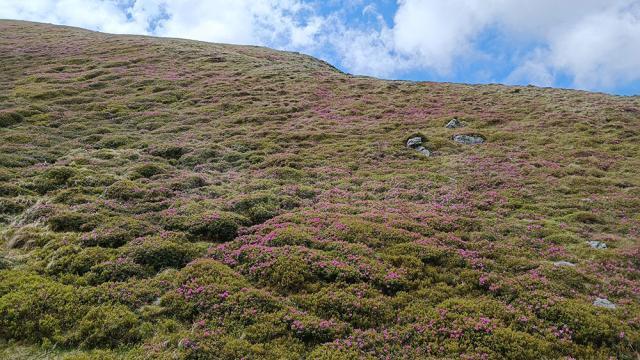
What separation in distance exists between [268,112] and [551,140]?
31.8m

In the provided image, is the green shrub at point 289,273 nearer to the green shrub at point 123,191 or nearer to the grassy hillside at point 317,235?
the grassy hillside at point 317,235

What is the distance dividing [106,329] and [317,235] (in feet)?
32.7

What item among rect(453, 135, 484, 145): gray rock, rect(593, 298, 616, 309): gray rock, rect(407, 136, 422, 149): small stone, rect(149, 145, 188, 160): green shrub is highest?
rect(453, 135, 484, 145): gray rock

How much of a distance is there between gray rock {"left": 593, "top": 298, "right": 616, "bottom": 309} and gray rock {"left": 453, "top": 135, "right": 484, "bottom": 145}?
87.2 feet

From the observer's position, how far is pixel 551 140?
40.9 metres

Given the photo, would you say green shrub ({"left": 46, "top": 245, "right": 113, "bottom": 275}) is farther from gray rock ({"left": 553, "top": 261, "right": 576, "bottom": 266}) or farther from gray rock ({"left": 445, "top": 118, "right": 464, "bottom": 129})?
gray rock ({"left": 445, "top": 118, "right": 464, "bottom": 129})

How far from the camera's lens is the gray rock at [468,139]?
41.6 meters

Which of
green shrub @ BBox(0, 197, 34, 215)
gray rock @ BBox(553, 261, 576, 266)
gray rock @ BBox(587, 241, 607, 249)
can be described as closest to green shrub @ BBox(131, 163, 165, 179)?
green shrub @ BBox(0, 197, 34, 215)

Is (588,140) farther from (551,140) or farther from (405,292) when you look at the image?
(405,292)

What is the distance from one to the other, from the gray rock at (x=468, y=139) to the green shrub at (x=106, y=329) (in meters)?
34.6

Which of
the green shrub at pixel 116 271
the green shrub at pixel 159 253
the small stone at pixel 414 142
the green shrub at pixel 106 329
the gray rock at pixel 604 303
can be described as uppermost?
the small stone at pixel 414 142

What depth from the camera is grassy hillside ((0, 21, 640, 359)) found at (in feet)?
47.0

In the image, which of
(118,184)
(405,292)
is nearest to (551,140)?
(405,292)

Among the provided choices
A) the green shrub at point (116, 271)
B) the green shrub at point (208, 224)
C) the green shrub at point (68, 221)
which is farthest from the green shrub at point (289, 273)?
the green shrub at point (68, 221)
